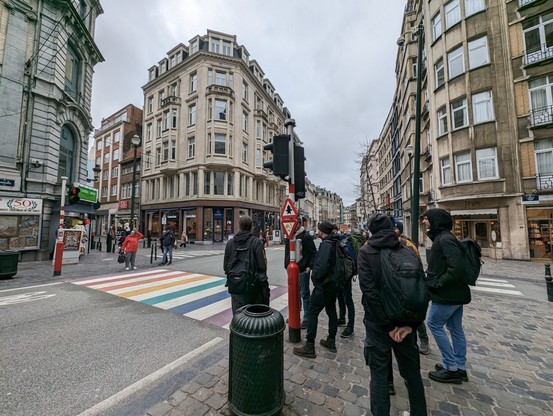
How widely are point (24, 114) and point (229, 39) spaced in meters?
22.6

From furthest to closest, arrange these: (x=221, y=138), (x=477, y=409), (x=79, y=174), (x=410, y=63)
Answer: (x=221, y=138) < (x=410, y=63) < (x=79, y=174) < (x=477, y=409)

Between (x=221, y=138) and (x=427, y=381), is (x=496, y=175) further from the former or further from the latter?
(x=221, y=138)

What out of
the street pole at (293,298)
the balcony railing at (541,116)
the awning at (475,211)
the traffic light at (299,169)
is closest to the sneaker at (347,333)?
the street pole at (293,298)

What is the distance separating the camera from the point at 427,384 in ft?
9.34

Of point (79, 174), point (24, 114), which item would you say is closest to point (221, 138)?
point (79, 174)

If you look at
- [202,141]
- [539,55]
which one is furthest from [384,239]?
[202,141]

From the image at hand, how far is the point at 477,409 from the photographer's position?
2438 millimetres

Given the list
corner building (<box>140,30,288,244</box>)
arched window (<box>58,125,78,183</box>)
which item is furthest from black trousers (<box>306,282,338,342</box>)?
corner building (<box>140,30,288,244</box>)

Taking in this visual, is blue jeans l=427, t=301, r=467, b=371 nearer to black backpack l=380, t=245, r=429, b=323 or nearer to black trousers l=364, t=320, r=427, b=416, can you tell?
black trousers l=364, t=320, r=427, b=416

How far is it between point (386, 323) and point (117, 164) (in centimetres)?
4500

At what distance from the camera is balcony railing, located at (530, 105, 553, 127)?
12.9 metres

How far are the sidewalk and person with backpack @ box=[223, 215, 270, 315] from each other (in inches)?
34.8

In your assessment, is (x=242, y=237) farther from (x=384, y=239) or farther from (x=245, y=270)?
(x=384, y=239)

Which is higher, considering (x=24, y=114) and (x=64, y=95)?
(x=64, y=95)
